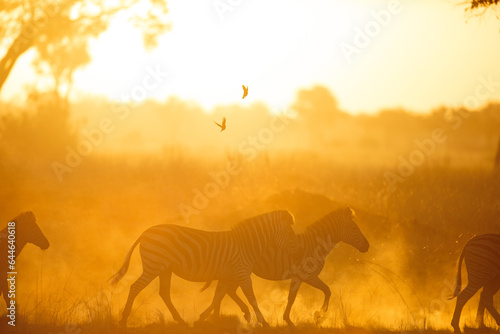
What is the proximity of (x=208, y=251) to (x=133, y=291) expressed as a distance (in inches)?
54.0

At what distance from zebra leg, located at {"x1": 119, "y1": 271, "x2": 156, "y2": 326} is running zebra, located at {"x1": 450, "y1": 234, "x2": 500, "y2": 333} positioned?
198 inches

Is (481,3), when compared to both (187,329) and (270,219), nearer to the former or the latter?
(270,219)

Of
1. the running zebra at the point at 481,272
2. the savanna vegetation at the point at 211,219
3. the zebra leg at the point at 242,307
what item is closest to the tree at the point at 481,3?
the savanna vegetation at the point at 211,219

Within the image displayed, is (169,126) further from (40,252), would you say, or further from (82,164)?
(40,252)

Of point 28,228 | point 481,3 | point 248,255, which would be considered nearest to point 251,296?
point 248,255

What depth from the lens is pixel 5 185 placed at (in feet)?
74.9

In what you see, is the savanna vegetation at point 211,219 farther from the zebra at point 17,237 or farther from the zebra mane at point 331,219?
the zebra mane at point 331,219

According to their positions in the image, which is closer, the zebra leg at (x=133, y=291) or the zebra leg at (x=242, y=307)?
the zebra leg at (x=133, y=291)

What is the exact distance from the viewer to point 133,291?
38.7 feet

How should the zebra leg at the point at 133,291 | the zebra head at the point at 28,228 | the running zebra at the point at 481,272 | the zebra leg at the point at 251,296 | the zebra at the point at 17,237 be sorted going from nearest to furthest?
1. the zebra leg at the point at 133,291
2. the zebra leg at the point at 251,296
3. the zebra at the point at 17,237
4. the zebra head at the point at 28,228
5. the running zebra at the point at 481,272

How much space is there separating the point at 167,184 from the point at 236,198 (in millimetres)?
3256

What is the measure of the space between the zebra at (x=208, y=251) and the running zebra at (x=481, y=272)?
2927 mm

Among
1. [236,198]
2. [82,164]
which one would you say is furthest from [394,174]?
[82,164]

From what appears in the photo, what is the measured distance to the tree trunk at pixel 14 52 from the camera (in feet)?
69.9
